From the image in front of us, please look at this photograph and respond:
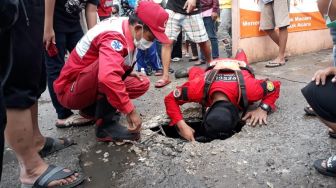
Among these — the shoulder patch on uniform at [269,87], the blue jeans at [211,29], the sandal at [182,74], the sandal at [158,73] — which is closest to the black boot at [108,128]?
the shoulder patch on uniform at [269,87]

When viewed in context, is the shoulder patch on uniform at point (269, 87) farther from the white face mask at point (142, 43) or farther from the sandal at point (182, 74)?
the sandal at point (182, 74)

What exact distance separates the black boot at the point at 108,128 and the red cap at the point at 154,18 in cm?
64

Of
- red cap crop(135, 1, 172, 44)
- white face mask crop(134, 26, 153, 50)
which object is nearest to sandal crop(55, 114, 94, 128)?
white face mask crop(134, 26, 153, 50)

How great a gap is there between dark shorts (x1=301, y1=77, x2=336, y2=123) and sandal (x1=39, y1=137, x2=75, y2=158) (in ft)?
5.59

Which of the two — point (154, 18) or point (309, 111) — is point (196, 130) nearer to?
point (309, 111)

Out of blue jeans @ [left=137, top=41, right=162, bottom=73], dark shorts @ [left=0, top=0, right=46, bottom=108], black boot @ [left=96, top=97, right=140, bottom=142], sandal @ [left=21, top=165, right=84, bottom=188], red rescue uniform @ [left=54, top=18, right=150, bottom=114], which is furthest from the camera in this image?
blue jeans @ [left=137, top=41, right=162, bottom=73]

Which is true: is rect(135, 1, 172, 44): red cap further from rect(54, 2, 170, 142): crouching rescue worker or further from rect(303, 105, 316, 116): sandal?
rect(303, 105, 316, 116): sandal

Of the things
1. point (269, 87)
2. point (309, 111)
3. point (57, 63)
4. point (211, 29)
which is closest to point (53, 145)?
point (57, 63)

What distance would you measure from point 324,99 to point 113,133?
1.47 m

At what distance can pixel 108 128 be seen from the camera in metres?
2.77

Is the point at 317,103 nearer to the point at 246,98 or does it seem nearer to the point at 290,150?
the point at 290,150

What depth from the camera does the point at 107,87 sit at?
2254 millimetres

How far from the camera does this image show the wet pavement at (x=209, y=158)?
218 centimetres

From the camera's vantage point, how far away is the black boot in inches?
107
